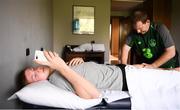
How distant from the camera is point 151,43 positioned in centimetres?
220

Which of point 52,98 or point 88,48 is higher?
point 88,48

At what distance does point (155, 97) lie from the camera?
58.7 inches

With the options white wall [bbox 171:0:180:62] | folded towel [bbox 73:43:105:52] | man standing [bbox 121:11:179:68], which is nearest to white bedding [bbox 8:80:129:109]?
man standing [bbox 121:11:179:68]

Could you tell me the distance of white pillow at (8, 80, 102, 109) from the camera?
4.38ft

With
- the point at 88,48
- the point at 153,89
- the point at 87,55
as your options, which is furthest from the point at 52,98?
the point at 88,48

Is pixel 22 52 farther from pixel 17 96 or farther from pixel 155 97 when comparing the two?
pixel 155 97

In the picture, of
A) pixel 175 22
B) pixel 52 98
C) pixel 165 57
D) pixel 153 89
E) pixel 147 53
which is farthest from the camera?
pixel 175 22

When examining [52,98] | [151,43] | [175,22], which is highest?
[175,22]

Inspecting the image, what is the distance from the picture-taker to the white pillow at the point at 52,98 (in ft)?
4.38

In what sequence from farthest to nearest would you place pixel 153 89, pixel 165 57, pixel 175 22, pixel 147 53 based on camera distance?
pixel 175 22 < pixel 147 53 < pixel 165 57 < pixel 153 89

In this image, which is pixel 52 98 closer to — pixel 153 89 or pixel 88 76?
pixel 88 76

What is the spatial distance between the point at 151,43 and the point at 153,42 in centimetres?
2

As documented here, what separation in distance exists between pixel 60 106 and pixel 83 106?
0.14m

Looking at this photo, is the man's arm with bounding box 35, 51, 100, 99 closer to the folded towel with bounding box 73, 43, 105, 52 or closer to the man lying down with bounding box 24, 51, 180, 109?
the man lying down with bounding box 24, 51, 180, 109
